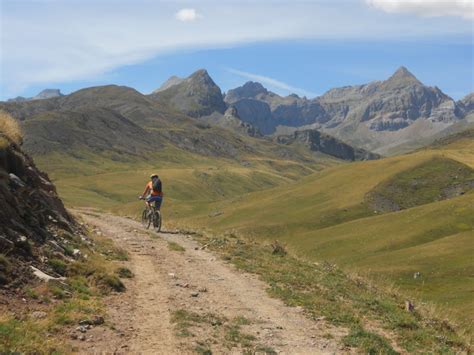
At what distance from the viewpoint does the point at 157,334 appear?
42.2 feet

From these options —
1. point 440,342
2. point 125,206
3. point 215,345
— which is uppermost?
point 215,345

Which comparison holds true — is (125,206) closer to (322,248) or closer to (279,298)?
(322,248)

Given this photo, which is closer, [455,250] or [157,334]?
[157,334]

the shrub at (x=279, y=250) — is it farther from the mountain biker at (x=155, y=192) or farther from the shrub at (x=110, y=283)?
the shrub at (x=110, y=283)

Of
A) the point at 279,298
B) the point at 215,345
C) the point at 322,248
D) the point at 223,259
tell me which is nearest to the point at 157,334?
the point at 215,345

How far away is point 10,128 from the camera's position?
82.4ft

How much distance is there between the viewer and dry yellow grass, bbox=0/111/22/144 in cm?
2423

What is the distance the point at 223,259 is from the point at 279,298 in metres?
7.51

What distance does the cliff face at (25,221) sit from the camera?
15.1 meters

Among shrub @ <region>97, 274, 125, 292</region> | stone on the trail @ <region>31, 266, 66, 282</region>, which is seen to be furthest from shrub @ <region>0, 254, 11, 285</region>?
shrub @ <region>97, 274, 125, 292</region>

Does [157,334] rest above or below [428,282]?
above

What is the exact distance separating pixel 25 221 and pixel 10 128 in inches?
338

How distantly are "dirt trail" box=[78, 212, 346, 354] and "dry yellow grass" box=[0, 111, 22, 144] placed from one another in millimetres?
8608

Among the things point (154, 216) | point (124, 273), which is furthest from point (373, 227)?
point (124, 273)
